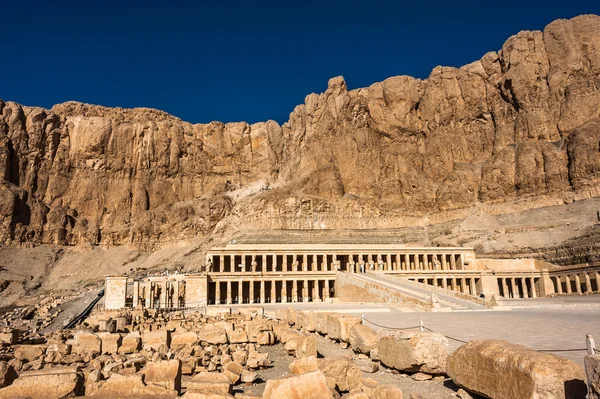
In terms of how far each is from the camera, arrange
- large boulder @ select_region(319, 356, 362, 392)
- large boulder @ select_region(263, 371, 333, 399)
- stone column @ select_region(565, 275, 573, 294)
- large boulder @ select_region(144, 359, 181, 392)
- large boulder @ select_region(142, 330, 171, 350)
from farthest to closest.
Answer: stone column @ select_region(565, 275, 573, 294)
large boulder @ select_region(142, 330, 171, 350)
large boulder @ select_region(144, 359, 181, 392)
large boulder @ select_region(319, 356, 362, 392)
large boulder @ select_region(263, 371, 333, 399)

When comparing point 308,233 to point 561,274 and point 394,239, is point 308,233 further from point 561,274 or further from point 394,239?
point 561,274

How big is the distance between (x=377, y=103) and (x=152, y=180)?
56.2 m

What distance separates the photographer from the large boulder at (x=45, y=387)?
8.53m

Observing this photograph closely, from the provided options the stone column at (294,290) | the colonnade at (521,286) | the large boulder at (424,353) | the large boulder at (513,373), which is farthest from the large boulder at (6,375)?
the colonnade at (521,286)

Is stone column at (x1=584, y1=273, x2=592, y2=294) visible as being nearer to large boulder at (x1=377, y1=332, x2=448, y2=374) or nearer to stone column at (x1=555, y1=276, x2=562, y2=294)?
stone column at (x1=555, y1=276, x2=562, y2=294)

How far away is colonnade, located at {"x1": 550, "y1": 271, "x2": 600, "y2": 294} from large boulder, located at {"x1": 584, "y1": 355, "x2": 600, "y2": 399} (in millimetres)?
53790

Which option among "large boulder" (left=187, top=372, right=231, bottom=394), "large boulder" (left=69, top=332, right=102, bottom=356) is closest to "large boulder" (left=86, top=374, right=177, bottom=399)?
"large boulder" (left=187, top=372, right=231, bottom=394)

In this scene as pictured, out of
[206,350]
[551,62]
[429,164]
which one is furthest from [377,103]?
[206,350]

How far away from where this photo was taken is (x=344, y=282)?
49.1m

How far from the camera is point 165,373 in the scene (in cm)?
984

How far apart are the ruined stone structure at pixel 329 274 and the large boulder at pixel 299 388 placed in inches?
1642

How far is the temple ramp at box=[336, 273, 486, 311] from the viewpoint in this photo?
2989 cm

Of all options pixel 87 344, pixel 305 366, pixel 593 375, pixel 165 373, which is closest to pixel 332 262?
pixel 87 344

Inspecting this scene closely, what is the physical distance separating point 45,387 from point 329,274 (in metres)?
48.1
